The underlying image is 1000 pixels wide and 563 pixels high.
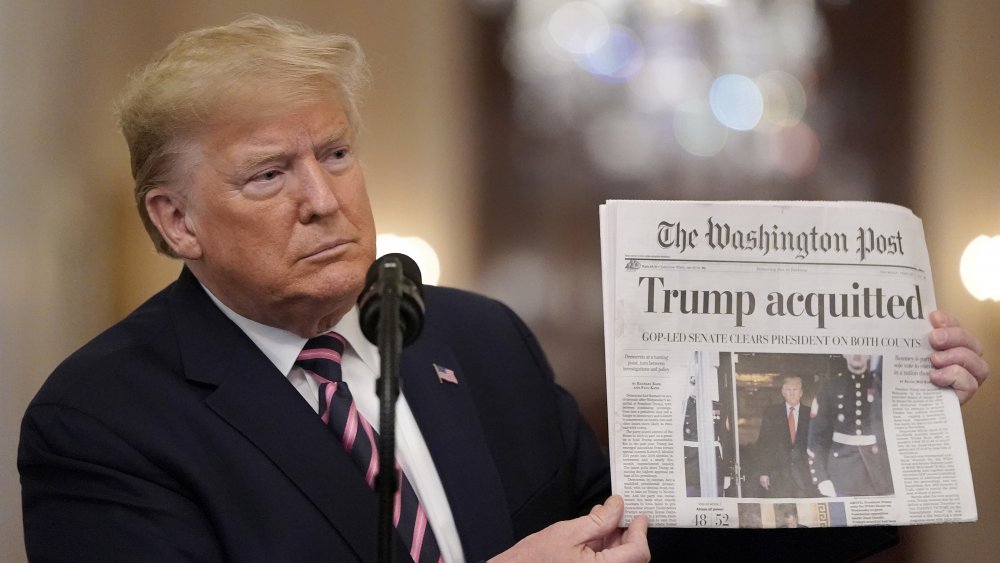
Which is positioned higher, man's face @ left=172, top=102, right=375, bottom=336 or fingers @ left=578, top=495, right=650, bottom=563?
man's face @ left=172, top=102, right=375, bottom=336

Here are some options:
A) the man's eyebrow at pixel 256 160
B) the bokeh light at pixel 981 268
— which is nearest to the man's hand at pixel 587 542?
the man's eyebrow at pixel 256 160

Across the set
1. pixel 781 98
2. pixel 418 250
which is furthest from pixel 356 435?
pixel 781 98

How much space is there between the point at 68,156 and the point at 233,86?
1083 mm

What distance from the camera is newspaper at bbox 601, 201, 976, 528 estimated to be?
49.2 inches

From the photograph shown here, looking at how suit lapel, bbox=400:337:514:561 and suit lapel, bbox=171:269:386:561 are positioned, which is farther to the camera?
suit lapel, bbox=400:337:514:561

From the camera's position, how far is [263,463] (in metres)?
1.34

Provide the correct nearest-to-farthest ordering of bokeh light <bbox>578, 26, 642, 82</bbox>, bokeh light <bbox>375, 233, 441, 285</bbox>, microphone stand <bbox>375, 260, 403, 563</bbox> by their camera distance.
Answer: microphone stand <bbox>375, 260, 403, 563</bbox> → bokeh light <bbox>375, 233, 441, 285</bbox> → bokeh light <bbox>578, 26, 642, 82</bbox>

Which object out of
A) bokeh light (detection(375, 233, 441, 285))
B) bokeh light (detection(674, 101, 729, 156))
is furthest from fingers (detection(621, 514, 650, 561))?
bokeh light (detection(674, 101, 729, 156))

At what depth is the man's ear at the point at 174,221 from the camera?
1501 millimetres

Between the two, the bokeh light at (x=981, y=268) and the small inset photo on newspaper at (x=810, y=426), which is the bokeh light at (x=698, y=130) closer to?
the bokeh light at (x=981, y=268)

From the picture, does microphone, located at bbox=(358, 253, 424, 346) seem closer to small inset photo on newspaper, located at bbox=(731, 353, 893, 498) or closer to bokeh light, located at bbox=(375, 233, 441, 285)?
small inset photo on newspaper, located at bbox=(731, 353, 893, 498)

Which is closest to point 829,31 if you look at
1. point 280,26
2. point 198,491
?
point 280,26

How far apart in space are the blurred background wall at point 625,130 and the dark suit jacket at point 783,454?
1541mm

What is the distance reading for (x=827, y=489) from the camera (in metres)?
1.26
